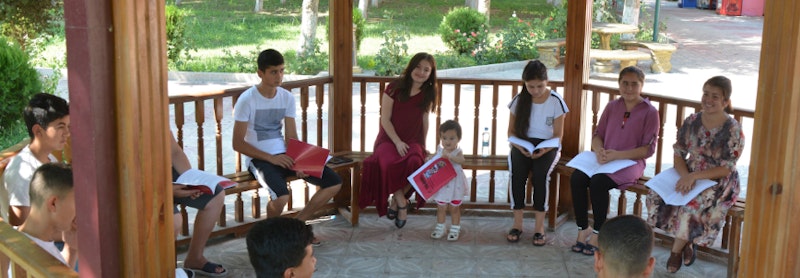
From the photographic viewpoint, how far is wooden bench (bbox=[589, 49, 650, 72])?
628 inches

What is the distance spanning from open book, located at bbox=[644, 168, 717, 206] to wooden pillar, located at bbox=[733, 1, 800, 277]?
2.63 metres

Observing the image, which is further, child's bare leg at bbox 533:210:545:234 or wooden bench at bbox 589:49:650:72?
wooden bench at bbox 589:49:650:72

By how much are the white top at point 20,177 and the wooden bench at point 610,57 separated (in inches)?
518

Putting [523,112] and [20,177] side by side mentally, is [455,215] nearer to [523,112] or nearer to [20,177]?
[523,112]

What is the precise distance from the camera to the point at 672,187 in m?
5.32

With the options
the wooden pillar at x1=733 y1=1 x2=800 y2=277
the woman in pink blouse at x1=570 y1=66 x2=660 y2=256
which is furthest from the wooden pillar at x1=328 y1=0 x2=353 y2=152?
the wooden pillar at x1=733 y1=1 x2=800 y2=277

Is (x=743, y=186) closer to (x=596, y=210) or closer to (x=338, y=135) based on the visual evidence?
(x=596, y=210)

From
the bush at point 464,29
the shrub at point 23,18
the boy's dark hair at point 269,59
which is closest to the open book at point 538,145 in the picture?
the boy's dark hair at point 269,59

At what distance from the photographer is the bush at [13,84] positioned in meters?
8.52

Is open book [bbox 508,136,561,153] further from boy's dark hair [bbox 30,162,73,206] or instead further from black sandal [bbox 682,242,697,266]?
boy's dark hair [bbox 30,162,73,206]

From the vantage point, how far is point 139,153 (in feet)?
8.68

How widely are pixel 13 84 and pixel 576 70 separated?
569 centimetres

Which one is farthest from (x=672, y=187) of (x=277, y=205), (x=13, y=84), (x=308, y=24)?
(x=308, y=24)

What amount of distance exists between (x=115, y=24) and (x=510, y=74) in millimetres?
14013
